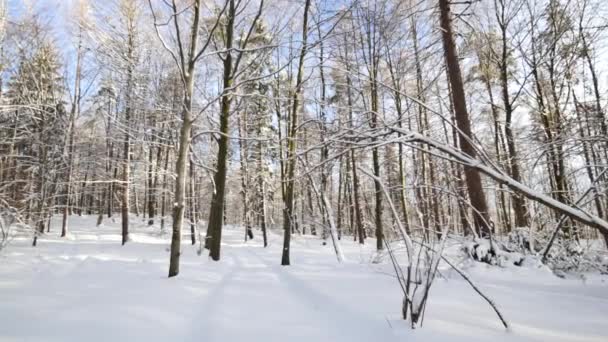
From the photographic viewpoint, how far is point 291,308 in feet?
9.65

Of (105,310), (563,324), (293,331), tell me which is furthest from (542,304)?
(105,310)

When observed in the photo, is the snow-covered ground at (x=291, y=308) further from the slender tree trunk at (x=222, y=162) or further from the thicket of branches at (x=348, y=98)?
the slender tree trunk at (x=222, y=162)

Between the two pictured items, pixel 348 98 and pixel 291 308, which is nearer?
pixel 291 308

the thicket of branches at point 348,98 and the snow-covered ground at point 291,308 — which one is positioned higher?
the thicket of branches at point 348,98

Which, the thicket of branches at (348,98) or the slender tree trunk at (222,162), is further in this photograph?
the slender tree trunk at (222,162)

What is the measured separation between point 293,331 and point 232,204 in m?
28.0

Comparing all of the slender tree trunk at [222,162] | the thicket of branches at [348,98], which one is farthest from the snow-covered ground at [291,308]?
the slender tree trunk at [222,162]

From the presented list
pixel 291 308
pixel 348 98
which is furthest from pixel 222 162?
pixel 291 308

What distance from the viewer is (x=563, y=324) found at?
7.50 ft

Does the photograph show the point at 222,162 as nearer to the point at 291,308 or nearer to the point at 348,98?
the point at 348,98

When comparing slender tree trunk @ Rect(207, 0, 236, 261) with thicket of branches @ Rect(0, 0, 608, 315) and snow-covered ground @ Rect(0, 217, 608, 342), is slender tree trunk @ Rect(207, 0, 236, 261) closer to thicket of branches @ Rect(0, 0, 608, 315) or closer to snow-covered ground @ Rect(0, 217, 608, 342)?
thicket of branches @ Rect(0, 0, 608, 315)

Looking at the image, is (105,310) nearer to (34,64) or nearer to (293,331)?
(293,331)

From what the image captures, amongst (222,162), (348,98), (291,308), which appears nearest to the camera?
(291,308)

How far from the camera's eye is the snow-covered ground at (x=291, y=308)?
87.6 inches
